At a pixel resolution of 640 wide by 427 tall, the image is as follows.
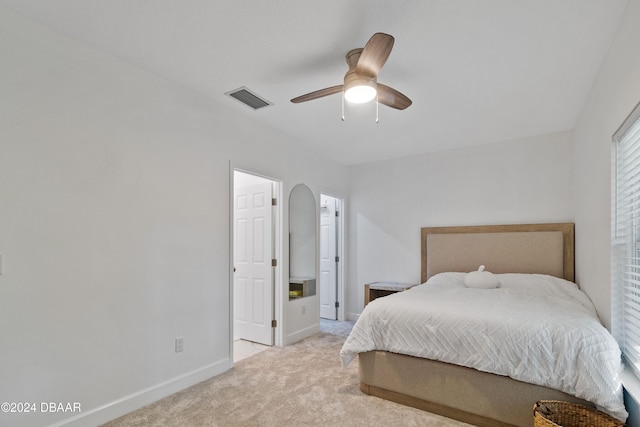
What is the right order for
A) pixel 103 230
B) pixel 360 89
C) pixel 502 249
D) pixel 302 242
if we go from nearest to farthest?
pixel 360 89 → pixel 103 230 → pixel 502 249 → pixel 302 242

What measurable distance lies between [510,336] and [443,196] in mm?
2713

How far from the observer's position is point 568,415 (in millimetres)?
1871

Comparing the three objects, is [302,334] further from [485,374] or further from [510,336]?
[510,336]

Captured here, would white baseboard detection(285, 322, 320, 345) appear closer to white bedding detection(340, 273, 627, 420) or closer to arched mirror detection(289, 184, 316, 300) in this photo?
arched mirror detection(289, 184, 316, 300)

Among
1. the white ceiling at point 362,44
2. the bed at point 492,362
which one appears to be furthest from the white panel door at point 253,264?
the bed at point 492,362

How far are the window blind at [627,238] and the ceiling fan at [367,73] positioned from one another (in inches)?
53.1

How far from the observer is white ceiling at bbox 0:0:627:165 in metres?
1.84

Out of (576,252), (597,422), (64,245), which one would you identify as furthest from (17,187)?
(576,252)

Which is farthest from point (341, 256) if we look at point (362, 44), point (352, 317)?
point (362, 44)

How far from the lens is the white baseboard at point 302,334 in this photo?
13.1 ft

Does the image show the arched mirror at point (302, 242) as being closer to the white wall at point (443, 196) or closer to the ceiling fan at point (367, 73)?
the white wall at point (443, 196)

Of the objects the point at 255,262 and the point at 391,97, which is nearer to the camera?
the point at 391,97

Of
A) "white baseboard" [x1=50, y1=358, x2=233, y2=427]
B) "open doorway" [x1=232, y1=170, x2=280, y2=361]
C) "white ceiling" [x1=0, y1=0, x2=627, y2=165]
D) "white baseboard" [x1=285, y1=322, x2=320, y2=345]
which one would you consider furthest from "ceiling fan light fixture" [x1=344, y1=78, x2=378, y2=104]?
"white baseboard" [x1=285, y1=322, x2=320, y2=345]

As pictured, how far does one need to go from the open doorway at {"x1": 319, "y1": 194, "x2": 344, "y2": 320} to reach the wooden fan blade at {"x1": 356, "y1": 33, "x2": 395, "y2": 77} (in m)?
3.23
